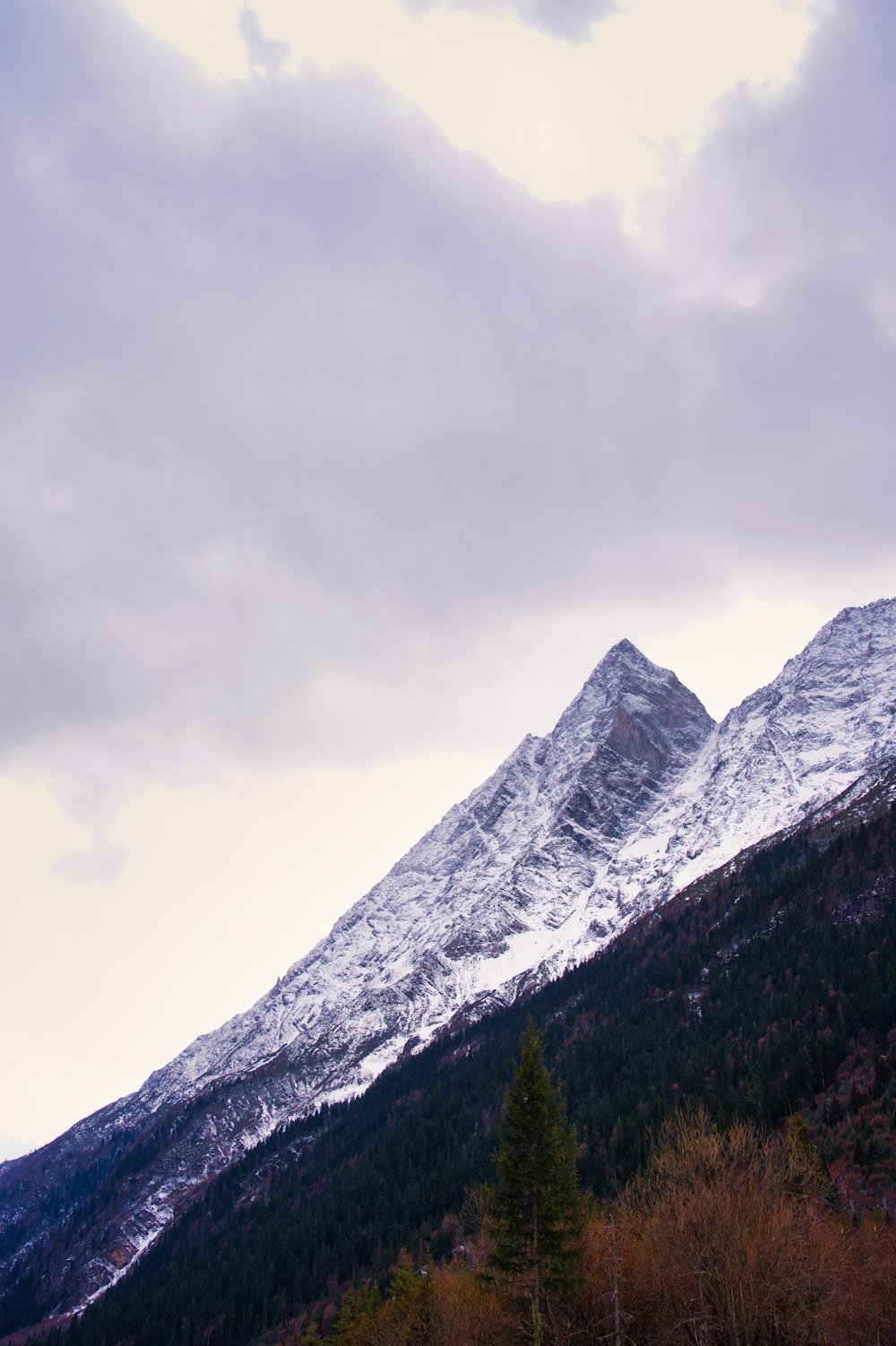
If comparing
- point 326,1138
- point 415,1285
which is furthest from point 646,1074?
point 326,1138

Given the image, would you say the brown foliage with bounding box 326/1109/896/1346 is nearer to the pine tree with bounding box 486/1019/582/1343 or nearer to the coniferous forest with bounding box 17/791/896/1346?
the coniferous forest with bounding box 17/791/896/1346

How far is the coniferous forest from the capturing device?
27.7 metres

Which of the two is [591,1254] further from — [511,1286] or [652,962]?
[652,962]

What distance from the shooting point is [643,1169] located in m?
73.3

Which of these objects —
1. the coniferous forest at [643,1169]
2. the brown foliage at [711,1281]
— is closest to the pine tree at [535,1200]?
the coniferous forest at [643,1169]

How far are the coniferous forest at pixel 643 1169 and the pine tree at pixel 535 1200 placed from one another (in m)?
0.28

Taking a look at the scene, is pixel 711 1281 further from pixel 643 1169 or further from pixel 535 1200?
pixel 643 1169

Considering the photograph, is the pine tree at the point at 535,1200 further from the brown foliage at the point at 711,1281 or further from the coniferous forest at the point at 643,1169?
the brown foliage at the point at 711,1281

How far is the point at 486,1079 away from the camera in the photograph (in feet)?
446

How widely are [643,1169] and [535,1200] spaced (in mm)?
50745

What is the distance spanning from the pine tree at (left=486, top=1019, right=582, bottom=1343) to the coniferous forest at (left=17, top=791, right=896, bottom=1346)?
28 centimetres

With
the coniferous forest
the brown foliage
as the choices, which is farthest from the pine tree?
the brown foliage

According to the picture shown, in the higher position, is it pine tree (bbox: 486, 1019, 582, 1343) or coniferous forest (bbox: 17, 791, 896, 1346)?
pine tree (bbox: 486, 1019, 582, 1343)

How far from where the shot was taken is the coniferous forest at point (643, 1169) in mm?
27672
